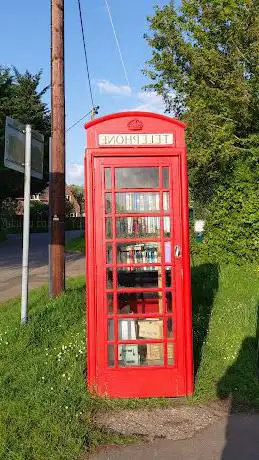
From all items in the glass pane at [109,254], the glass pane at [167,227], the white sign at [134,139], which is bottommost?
the glass pane at [109,254]

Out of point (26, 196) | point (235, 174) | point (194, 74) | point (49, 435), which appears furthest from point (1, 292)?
point (194, 74)

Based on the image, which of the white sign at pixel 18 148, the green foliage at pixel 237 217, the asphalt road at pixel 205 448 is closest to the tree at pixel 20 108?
the green foliage at pixel 237 217

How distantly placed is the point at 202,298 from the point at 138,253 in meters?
3.71

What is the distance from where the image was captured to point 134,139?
4.73 meters

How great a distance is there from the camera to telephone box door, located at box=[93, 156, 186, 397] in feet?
15.5

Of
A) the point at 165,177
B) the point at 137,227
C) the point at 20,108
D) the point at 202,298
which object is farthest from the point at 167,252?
the point at 20,108

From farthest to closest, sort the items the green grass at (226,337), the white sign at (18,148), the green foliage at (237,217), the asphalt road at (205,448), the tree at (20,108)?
the tree at (20,108), the green foliage at (237,217), the white sign at (18,148), the green grass at (226,337), the asphalt road at (205,448)

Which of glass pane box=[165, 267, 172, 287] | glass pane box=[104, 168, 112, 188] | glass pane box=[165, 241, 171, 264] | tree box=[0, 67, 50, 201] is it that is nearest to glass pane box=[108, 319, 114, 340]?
glass pane box=[165, 267, 172, 287]

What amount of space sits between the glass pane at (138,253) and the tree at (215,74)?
817 centimetres

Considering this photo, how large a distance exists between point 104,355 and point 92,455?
1.16 m

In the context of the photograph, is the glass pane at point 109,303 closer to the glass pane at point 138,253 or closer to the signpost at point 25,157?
the glass pane at point 138,253

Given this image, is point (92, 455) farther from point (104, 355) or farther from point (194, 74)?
point (194, 74)

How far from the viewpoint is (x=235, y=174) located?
428 inches

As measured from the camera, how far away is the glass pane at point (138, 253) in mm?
4805
